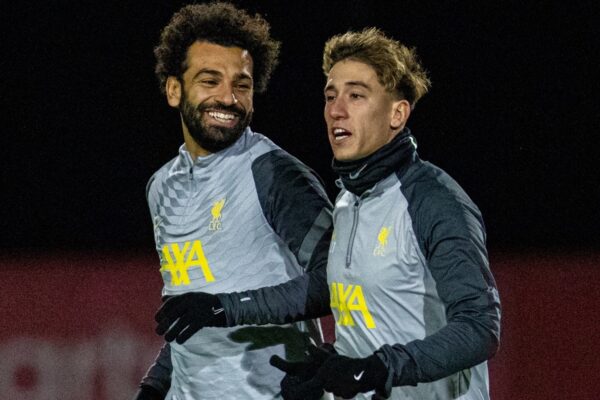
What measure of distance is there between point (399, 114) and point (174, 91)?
3.05ft

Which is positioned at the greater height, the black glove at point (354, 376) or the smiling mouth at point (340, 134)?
the smiling mouth at point (340, 134)

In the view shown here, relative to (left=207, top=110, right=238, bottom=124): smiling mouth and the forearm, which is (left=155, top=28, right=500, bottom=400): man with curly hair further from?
(left=207, top=110, right=238, bottom=124): smiling mouth

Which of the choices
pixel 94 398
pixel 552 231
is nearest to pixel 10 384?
pixel 94 398

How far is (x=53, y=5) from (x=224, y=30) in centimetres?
270

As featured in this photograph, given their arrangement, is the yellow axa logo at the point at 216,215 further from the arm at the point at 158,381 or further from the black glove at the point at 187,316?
the arm at the point at 158,381

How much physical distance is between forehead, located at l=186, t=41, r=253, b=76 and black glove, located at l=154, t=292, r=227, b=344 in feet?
2.63

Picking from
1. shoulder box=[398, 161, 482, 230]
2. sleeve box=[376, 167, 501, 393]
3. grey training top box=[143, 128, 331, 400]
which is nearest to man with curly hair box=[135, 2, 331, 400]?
grey training top box=[143, 128, 331, 400]

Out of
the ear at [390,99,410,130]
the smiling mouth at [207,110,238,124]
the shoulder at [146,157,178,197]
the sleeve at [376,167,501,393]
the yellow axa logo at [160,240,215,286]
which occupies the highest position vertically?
the smiling mouth at [207,110,238,124]

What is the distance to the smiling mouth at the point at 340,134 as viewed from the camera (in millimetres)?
2518

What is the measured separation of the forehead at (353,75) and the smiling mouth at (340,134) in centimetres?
12

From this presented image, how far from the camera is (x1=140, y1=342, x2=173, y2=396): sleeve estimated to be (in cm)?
318

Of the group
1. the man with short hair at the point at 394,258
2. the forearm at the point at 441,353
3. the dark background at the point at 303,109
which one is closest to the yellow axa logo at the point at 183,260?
the man with short hair at the point at 394,258

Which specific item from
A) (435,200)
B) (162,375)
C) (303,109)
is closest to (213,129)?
(162,375)

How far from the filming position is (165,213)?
306 centimetres
